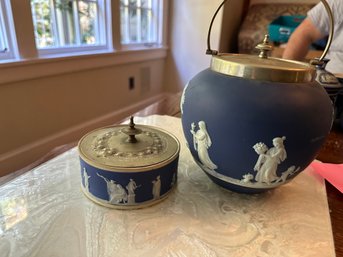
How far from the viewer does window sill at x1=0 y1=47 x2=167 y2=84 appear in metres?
1.33

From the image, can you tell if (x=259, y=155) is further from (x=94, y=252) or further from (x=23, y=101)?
(x=23, y=101)

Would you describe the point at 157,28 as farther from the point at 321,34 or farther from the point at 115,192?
the point at 115,192

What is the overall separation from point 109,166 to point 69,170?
0.66ft

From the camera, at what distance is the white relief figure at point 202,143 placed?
47 cm

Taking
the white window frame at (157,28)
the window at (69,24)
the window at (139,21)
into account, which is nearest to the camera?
the window at (69,24)

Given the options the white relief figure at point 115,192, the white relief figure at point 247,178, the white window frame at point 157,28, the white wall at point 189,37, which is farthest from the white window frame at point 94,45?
the white relief figure at point 247,178

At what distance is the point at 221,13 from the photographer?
2209 mm

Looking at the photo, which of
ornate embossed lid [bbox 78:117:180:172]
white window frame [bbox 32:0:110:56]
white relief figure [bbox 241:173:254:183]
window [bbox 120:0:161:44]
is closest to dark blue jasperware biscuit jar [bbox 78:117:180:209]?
ornate embossed lid [bbox 78:117:180:172]

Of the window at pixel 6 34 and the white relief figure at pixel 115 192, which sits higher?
the window at pixel 6 34

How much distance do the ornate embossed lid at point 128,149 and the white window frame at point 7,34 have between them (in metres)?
1.08

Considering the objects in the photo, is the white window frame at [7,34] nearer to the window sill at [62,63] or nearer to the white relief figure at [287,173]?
the window sill at [62,63]

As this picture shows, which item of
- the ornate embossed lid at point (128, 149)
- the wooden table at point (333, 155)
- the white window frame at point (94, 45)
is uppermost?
the white window frame at point (94, 45)

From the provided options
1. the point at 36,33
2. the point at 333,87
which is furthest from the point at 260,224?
the point at 36,33

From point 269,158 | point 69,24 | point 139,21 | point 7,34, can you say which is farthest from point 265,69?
point 139,21
